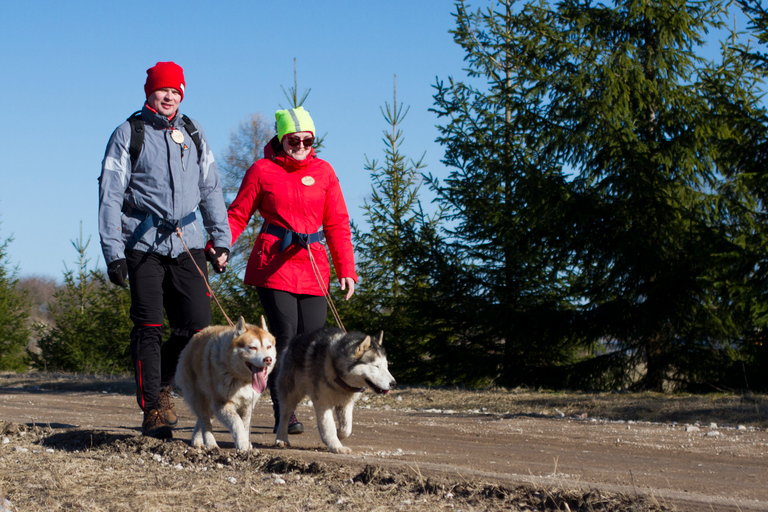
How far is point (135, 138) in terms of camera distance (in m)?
5.36

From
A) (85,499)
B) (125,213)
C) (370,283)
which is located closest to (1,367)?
(370,283)

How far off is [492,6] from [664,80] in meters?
4.53

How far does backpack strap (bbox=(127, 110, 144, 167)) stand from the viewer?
5.35 metres

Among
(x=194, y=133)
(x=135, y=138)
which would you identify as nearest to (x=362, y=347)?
(x=194, y=133)

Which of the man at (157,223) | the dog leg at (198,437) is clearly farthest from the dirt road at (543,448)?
the man at (157,223)

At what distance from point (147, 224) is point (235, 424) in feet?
5.58

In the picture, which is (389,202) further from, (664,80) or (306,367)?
(306,367)

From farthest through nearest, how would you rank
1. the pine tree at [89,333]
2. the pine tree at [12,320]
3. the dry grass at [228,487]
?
the pine tree at [12,320] → the pine tree at [89,333] → the dry grass at [228,487]

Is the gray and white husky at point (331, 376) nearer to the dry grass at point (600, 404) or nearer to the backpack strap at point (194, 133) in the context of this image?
the backpack strap at point (194, 133)

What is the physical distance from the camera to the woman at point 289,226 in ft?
19.6

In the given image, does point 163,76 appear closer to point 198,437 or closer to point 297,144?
point 297,144

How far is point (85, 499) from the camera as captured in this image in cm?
377

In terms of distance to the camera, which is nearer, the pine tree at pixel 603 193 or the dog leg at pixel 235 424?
the dog leg at pixel 235 424

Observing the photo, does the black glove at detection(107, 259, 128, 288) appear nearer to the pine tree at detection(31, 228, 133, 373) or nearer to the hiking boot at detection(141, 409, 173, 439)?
the hiking boot at detection(141, 409, 173, 439)
